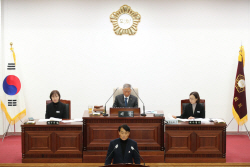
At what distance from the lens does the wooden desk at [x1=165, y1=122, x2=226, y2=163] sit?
5.01m

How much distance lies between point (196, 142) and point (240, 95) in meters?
2.27

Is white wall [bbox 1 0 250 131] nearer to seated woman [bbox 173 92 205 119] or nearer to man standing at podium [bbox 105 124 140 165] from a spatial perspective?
seated woman [bbox 173 92 205 119]

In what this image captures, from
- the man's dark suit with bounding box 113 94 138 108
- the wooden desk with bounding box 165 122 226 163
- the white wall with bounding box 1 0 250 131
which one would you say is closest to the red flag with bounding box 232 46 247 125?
the white wall with bounding box 1 0 250 131

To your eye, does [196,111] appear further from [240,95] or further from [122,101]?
[240,95]

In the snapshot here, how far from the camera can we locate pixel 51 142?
498 cm

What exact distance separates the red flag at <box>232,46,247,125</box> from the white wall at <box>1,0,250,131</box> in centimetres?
38

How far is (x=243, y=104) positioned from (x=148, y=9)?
117 inches

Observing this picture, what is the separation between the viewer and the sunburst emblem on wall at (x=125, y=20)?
691 cm

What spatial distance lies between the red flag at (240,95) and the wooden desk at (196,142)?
195 cm

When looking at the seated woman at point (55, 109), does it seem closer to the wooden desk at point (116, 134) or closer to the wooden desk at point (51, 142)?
the wooden desk at point (51, 142)

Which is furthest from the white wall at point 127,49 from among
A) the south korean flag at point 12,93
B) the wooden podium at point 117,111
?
the wooden podium at point 117,111

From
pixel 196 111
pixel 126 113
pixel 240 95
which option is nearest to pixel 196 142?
pixel 196 111

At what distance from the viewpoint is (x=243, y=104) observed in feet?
22.1

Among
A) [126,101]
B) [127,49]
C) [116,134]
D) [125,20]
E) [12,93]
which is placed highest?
[125,20]
